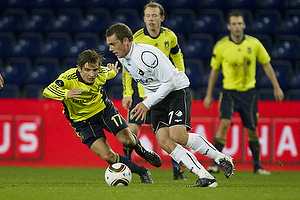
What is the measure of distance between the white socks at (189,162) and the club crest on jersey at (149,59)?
83cm

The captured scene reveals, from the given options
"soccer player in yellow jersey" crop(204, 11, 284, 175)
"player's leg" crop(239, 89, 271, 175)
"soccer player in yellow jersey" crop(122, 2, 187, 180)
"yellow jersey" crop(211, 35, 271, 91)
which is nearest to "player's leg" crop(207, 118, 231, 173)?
"soccer player in yellow jersey" crop(204, 11, 284, 175)

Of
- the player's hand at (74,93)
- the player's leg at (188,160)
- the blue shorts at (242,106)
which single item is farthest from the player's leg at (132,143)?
the blue shorts at (242,106)

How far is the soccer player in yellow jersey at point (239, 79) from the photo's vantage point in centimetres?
750

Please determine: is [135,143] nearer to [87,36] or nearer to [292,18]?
[87,36]

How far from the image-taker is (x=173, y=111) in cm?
515

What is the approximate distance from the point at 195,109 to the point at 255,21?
3.61 metres

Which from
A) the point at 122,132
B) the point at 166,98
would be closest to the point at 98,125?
the point at 122,132

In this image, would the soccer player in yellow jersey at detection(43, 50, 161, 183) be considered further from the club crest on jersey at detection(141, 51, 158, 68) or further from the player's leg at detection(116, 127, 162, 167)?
the club crest on jersey at detection(141, 51, 158, 68)

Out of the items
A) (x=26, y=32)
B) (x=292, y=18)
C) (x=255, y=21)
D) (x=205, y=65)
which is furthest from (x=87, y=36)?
(x=292, y=18)

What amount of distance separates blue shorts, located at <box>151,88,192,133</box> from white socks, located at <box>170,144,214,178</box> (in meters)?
0.26

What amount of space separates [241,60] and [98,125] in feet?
8.72

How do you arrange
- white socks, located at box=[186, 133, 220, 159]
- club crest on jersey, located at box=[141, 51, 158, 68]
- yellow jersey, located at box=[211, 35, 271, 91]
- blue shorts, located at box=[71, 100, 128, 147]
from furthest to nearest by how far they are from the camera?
yellow jersey, located at box=[211, 35, 271, 91], blue shorts, located at box=[71, 100, 128, 147], white socks, located at box=[186, 133, 220, 159], club crest on jersey, located at box=[141, 51, 158, 68]

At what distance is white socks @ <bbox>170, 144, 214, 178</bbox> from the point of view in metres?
4.94

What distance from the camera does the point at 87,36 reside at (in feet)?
36.6
